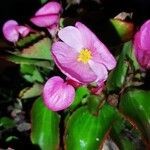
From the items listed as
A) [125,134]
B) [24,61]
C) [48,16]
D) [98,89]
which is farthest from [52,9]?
[125,134]

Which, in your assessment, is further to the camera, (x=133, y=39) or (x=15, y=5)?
(x=15, y=5)

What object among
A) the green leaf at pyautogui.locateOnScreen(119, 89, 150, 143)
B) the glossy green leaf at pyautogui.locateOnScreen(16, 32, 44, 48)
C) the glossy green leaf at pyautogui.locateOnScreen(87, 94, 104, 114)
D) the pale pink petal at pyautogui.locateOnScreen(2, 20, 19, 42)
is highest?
the pale pink petal at pyautogui.locateOnScreen(2, 20, 19, 42)

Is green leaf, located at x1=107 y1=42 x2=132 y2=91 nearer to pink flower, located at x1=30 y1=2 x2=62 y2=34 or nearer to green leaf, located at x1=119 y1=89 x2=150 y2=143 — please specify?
green leaf, located at x1=119 y1=89 x2=150 y2=143

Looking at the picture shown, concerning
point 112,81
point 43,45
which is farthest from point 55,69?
point 112,81

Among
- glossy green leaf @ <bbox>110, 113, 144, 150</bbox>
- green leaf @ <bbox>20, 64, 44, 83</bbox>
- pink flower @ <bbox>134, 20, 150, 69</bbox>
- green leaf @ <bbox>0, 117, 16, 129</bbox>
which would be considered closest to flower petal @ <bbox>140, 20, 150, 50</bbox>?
pink flower @ <bbox>134, 20, 150, 69</bbox>

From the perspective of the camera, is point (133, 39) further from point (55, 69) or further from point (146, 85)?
point (55, 69)

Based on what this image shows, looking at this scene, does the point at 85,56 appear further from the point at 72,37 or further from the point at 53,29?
the point at 53,29

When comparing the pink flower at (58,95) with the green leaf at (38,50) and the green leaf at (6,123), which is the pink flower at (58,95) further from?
the green leaf at (6,123)

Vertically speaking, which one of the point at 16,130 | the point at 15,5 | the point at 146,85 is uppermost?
the point at 15,5
